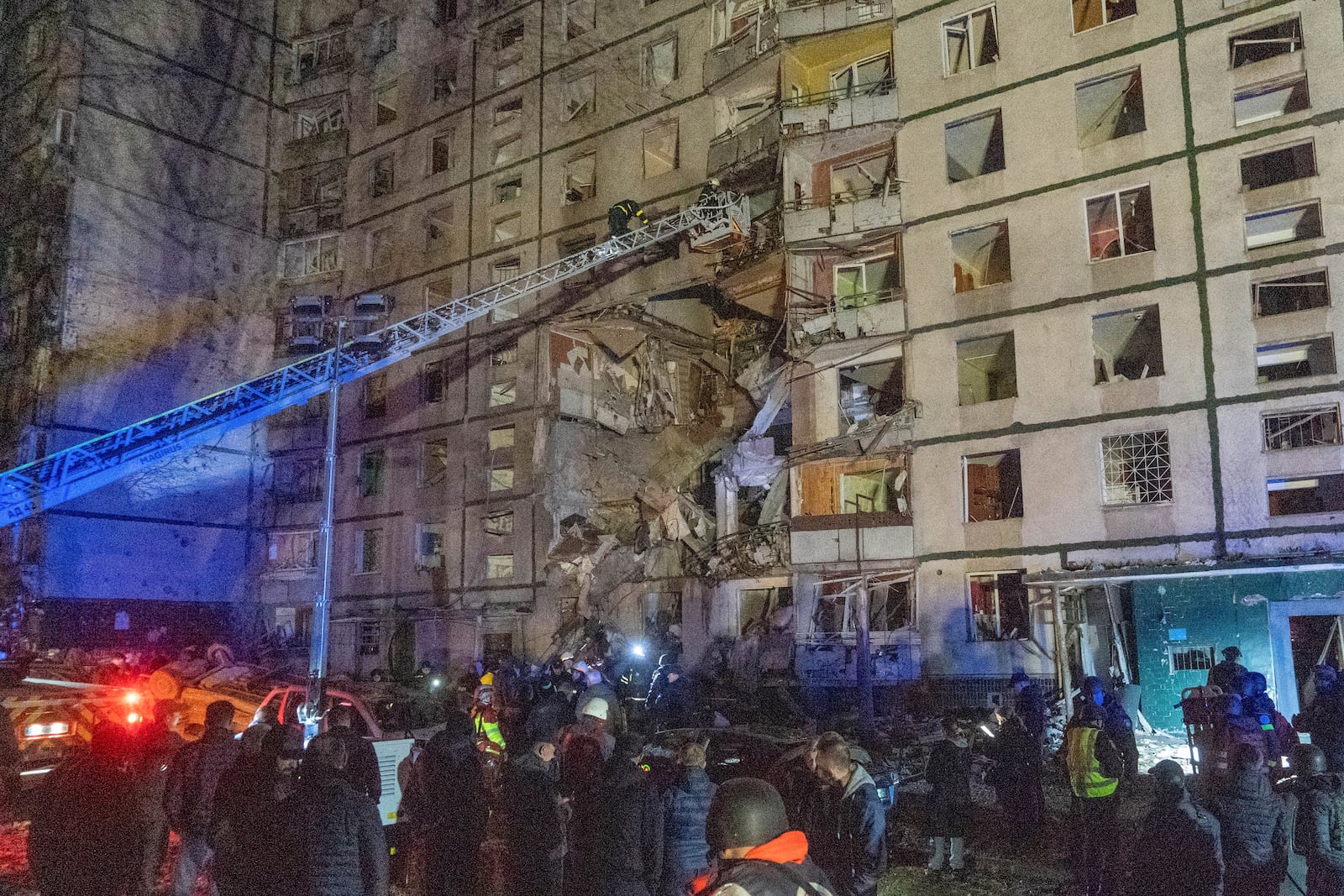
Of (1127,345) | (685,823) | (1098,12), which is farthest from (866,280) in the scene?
(685,823)

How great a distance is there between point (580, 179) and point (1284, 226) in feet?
68.9

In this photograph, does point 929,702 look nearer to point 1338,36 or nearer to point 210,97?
point 1338,36

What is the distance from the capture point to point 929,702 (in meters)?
21.5

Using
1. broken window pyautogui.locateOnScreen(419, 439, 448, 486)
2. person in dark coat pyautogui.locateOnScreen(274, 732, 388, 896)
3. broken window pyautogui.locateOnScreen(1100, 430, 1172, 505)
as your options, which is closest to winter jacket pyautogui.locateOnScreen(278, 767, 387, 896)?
person in dark coat pyautogui.locateOnScreen(274, 732, 388, 896)

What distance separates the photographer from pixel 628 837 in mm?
6312

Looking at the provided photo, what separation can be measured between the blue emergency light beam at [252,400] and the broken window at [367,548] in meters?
11.0

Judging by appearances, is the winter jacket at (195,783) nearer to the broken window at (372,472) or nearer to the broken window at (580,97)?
the broken window at (372,472)

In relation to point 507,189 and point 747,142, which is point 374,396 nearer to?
point 507,189

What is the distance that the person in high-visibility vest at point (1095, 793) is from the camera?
8508 mm

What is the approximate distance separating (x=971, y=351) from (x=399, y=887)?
1944 cm

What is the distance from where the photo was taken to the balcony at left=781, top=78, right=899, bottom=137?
2475 cm

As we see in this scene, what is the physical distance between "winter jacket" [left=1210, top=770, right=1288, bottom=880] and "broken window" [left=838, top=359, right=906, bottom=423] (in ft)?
60.5

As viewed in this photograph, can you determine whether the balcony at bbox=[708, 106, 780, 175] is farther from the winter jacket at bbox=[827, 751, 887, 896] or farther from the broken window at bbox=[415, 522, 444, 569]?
the winter jacket at bbox=[827, 751, 887, 896]

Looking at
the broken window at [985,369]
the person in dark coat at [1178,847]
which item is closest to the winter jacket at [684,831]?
the person in dark coat at [1178,847]
